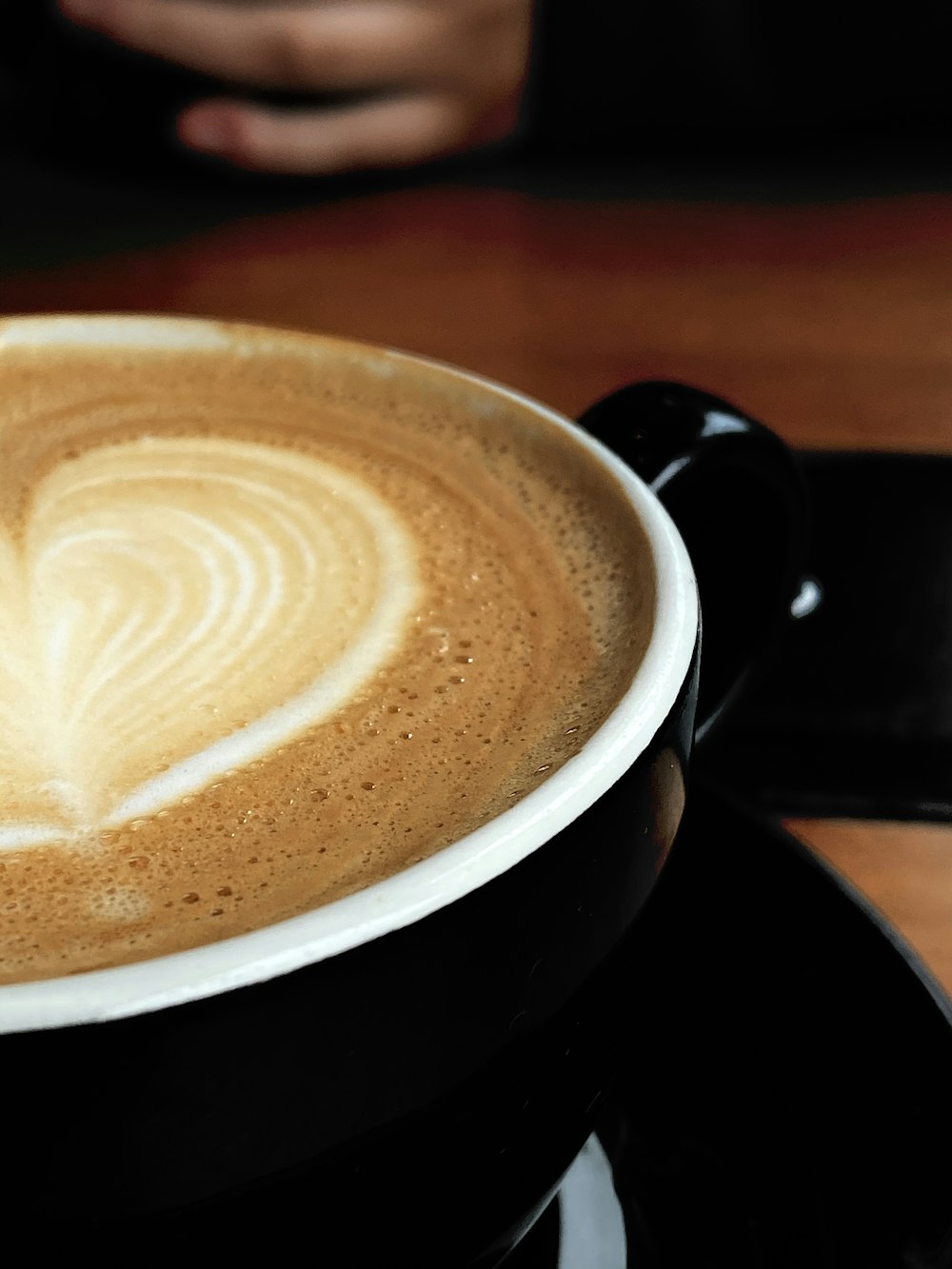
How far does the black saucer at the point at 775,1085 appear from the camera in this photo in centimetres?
52

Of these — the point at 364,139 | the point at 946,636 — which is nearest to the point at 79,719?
the point at 946,636

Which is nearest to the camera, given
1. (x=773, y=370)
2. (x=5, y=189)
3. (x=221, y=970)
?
(x=221, y=970)

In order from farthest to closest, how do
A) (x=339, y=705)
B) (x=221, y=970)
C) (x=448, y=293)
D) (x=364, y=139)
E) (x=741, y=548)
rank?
(x=364, y=139) < (x=448, y=293) < (x=741, y=548) < (x=339, y=705) < (x=221, y=970)

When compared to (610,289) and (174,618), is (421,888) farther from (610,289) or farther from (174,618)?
(610,289)

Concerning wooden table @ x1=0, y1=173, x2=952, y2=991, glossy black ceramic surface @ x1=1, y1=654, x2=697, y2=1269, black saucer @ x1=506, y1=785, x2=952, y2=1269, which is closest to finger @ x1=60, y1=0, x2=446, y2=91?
wooden table @ x1=0, y1=173, x2=952, y2=991

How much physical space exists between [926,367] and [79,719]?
40.1 inches

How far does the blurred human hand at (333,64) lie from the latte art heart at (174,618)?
1.37m

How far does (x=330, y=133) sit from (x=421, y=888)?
1.78 meters

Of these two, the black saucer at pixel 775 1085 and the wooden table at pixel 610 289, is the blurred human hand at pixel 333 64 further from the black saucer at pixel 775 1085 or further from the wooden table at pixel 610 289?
the black saucer at pixel 775 1085

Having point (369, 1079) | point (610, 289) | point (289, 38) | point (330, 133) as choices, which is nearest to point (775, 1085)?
point (369, 1079)

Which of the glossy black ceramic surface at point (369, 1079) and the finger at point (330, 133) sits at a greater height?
the glossy black ceramic surface at point (369, 1079)

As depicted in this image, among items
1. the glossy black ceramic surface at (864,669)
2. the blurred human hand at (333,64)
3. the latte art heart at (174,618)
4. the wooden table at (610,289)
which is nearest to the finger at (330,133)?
the blurred human hand at (333,64)

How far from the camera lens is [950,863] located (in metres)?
0.71

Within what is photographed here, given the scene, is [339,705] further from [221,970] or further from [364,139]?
[364,139]
